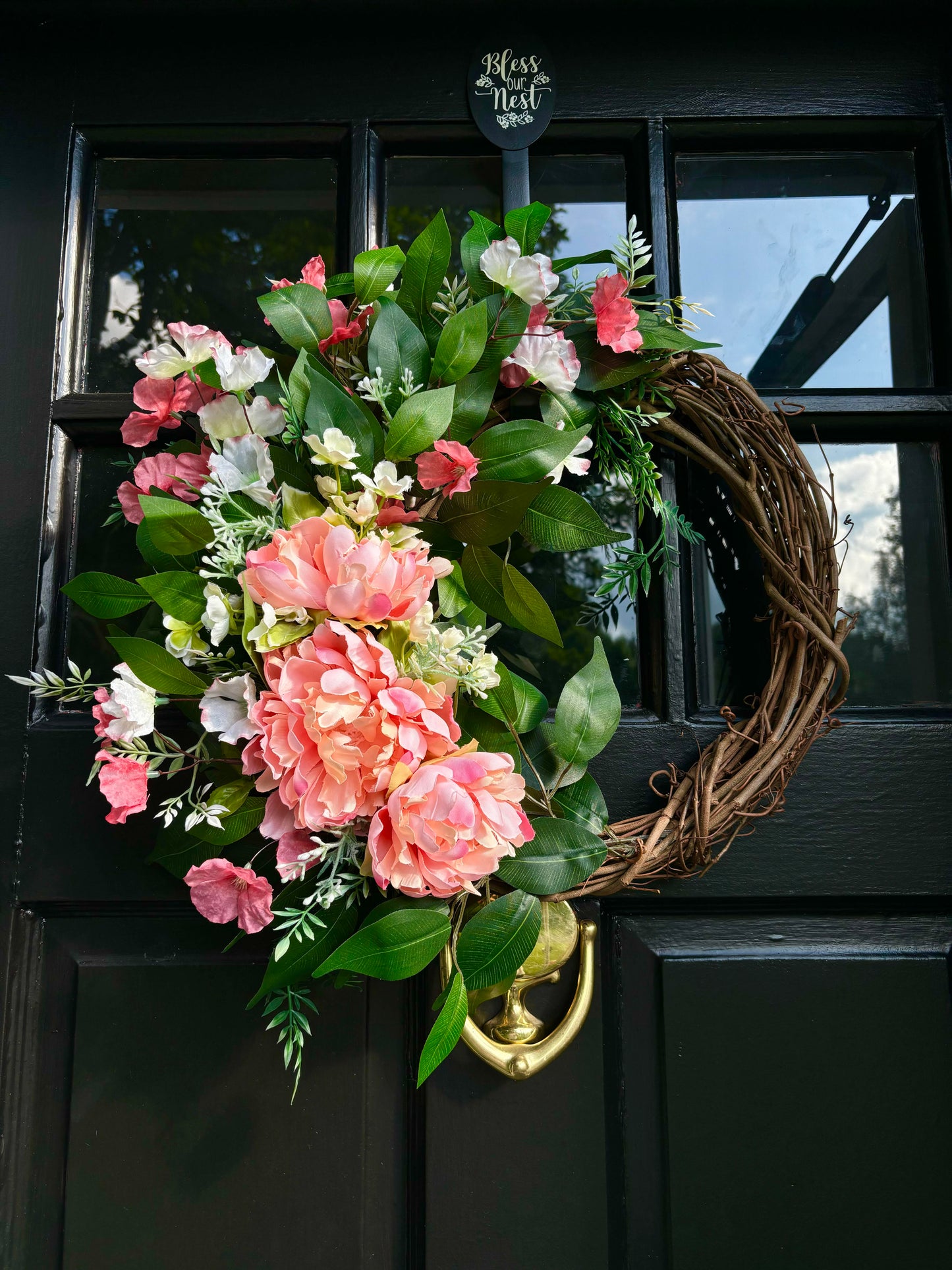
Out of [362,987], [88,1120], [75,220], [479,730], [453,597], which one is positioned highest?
[75,220]

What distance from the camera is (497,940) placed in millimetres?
588

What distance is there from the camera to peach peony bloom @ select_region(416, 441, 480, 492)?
567 millimetres

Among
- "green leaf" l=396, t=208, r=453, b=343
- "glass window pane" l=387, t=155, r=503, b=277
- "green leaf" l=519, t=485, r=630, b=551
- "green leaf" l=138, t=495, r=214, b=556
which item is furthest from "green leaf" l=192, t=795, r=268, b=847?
"glass window pane" l=387, t=155, r=503, b=277

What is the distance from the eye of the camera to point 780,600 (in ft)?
2.31

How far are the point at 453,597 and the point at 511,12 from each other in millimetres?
682

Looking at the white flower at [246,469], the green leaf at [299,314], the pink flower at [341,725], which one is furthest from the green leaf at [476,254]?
the pink flower at [341,725]

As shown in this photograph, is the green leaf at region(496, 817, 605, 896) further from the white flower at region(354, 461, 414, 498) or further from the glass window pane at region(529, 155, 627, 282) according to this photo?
the glass window pane at region(529, 155, 627, 282)

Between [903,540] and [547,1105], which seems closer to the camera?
[547,1105]

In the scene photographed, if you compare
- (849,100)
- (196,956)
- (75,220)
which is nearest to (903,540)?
(849,100)

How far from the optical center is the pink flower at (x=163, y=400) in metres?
0.66

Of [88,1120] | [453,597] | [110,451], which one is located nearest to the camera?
[453,597]

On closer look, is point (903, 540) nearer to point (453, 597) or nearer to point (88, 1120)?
point (453, 597)

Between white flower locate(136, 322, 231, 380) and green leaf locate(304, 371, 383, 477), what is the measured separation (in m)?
0.10

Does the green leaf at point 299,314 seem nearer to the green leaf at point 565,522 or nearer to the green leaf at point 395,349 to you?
the green leaf at point 395,349
